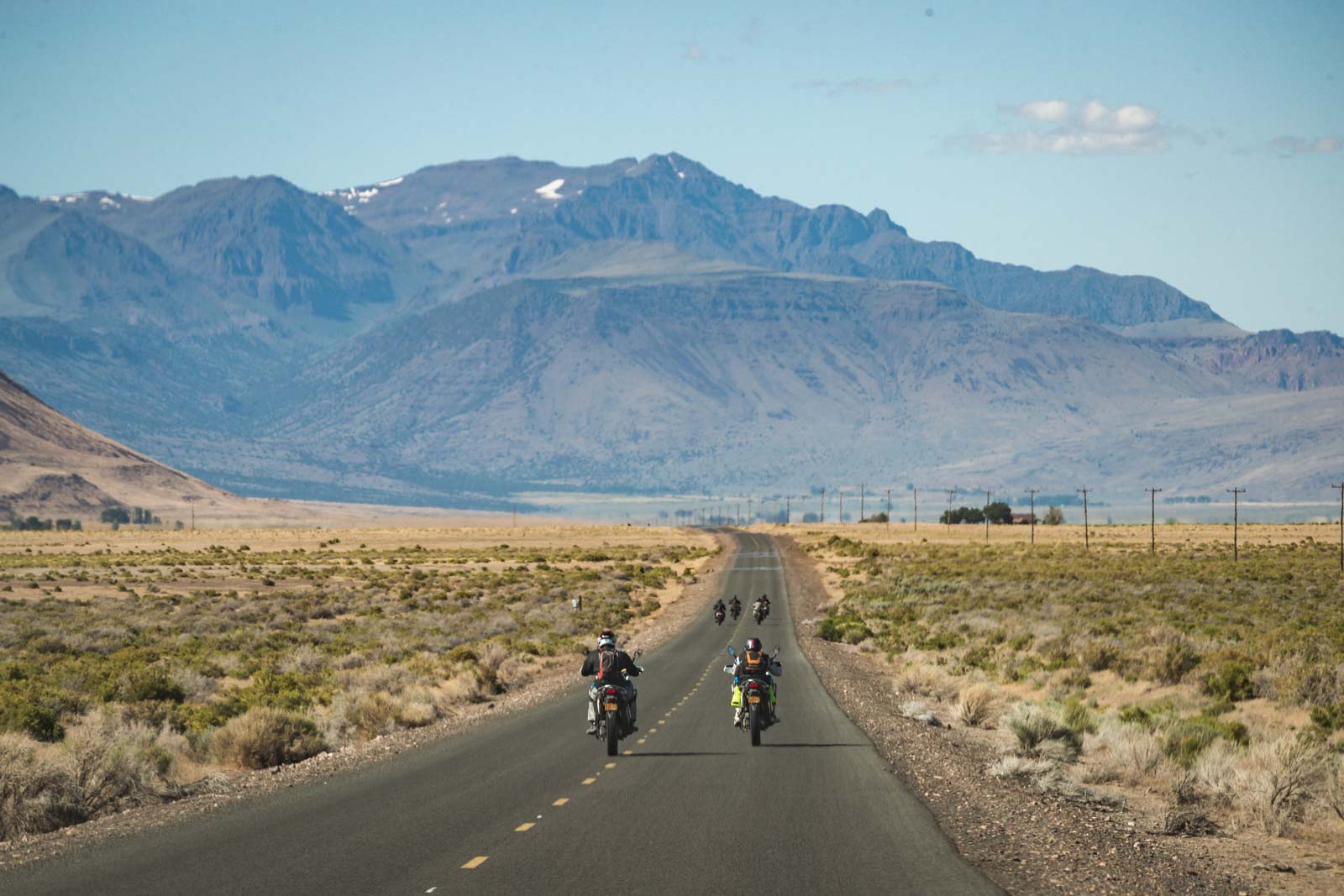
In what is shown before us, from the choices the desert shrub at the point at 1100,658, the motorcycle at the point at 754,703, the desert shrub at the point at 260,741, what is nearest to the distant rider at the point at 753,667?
the motorcycle at the point at 754,703

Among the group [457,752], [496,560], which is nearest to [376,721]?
[457,752]

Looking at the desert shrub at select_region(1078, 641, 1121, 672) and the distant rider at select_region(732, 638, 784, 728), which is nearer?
the distant rider at select_region(732, 638, 784, 728)

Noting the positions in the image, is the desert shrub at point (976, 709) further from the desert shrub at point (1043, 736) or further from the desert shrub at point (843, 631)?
the desert shrub at point (843, 631)

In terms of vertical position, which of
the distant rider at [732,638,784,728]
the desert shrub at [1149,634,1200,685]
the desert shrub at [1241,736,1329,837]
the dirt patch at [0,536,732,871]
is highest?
the distant rider at [732,638,784,728]

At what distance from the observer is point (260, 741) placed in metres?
21.5

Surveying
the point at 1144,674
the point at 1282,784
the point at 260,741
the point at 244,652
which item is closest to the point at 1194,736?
the point at 1282,784

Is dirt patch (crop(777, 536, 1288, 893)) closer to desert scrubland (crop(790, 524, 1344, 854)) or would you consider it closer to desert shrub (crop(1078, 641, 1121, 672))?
desert scrubland (crop(790, 524, 1344, 854))

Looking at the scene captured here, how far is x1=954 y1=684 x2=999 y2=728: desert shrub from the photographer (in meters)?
26.3

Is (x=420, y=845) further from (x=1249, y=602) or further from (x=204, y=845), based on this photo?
(x=1249, y=602)

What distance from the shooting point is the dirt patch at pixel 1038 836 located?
44.1 feet

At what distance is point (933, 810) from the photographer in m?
16.7

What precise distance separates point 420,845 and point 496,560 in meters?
98.3

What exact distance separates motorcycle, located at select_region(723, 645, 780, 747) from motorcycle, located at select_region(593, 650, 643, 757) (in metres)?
1.90

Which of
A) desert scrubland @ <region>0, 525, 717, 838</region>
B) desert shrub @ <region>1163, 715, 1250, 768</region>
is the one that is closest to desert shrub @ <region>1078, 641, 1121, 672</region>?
desert shrub @ <region>1163, 715, 1250, 768</region>
